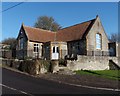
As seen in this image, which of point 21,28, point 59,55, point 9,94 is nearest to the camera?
point 9,94

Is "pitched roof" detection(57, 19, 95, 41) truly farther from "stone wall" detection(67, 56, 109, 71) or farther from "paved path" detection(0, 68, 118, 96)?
"paved path" detection(0, 68, 118, 96)

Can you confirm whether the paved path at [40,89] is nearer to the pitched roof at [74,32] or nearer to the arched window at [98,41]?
the pitched roof at [74,32]

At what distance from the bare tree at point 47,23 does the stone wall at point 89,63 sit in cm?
3740

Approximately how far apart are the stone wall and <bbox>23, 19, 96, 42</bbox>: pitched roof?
5735 mm

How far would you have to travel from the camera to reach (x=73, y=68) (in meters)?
30.8

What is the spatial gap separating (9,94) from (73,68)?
17557 mm

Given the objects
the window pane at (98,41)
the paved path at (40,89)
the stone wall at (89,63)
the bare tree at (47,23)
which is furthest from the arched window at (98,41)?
the bare tree at (47,23)

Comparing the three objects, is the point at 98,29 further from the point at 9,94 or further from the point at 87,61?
the point at 9,94

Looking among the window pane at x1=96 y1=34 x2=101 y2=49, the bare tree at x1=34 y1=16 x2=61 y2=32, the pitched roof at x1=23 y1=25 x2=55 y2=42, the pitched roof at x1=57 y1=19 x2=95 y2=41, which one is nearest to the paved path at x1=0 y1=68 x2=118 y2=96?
the pitched roof at x1=57 y1=19 x2=95 y2=41

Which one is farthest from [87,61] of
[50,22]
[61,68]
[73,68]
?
[50,22]

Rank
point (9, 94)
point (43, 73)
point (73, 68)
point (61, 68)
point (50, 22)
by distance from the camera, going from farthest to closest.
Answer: point (50, 22) < point (73, 68) < point (61, 68) < point (43, 73) < point (9, 94)

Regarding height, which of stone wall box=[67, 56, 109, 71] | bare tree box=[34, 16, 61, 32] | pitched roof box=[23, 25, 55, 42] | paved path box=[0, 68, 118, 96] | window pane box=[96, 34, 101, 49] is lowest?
paved path box=[0, 68, 118, 96]

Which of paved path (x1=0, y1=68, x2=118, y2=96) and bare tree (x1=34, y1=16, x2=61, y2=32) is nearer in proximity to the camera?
paved path (x1=0, y1=68, x2=118, y2=96)

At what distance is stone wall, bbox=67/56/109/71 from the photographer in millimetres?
30875
